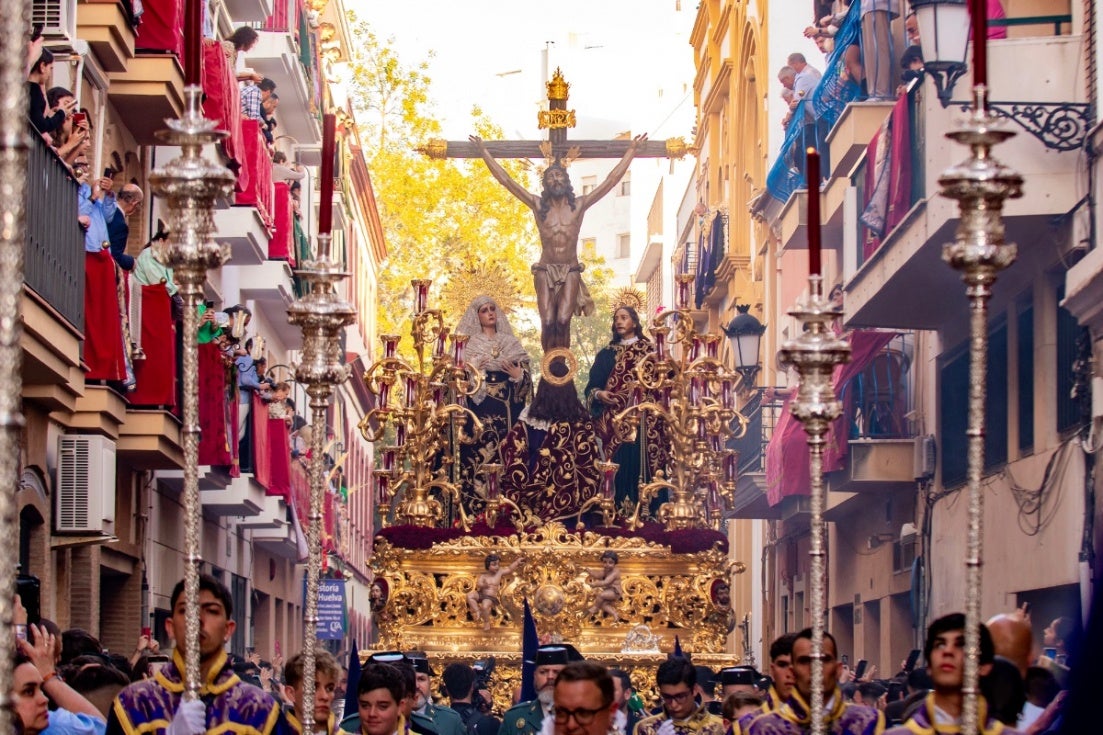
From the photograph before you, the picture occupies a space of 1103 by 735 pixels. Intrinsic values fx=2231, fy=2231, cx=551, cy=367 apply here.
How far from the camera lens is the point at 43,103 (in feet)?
40.8

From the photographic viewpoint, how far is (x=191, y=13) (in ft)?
19.6

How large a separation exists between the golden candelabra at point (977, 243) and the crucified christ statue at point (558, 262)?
10.3 m

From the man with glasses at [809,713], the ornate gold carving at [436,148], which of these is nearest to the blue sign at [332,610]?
the ornate gold carving at [436,148]

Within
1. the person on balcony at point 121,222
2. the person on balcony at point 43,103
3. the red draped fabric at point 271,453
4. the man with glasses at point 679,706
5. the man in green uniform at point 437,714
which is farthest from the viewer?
the red draped fabric at point 271,453

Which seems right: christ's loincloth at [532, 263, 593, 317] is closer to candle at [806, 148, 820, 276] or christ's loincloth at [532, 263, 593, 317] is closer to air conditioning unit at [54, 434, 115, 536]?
air conditioning unit at [54, 434, 115, 536]

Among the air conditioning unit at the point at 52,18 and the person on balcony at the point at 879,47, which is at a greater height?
the person on balcony at the point at 879,47

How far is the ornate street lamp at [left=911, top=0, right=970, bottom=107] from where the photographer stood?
50.6ft

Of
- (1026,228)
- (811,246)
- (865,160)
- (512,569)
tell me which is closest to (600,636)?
(512,569)

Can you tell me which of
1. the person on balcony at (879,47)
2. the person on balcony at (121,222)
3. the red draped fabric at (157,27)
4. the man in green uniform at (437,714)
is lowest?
the man in green uniform at (437,714)

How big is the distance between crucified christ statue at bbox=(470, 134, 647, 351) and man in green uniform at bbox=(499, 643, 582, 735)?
571 centimetres

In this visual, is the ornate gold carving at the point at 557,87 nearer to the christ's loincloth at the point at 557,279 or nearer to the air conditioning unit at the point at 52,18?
the christ's loincloth at the point at 557,279

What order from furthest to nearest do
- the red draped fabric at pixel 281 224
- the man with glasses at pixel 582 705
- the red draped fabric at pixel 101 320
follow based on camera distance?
the red draped fabric at pixel 281 224, the red draped fabric at pixel 101 320, the man with glasses at pixel 582 705

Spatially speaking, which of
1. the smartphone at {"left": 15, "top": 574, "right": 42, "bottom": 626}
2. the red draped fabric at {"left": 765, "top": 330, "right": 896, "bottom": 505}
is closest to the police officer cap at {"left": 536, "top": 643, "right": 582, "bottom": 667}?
the smartphone at {"left": 15, "top": 574, "right": 42, "bottom": 626}

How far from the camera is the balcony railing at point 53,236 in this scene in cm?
1198
